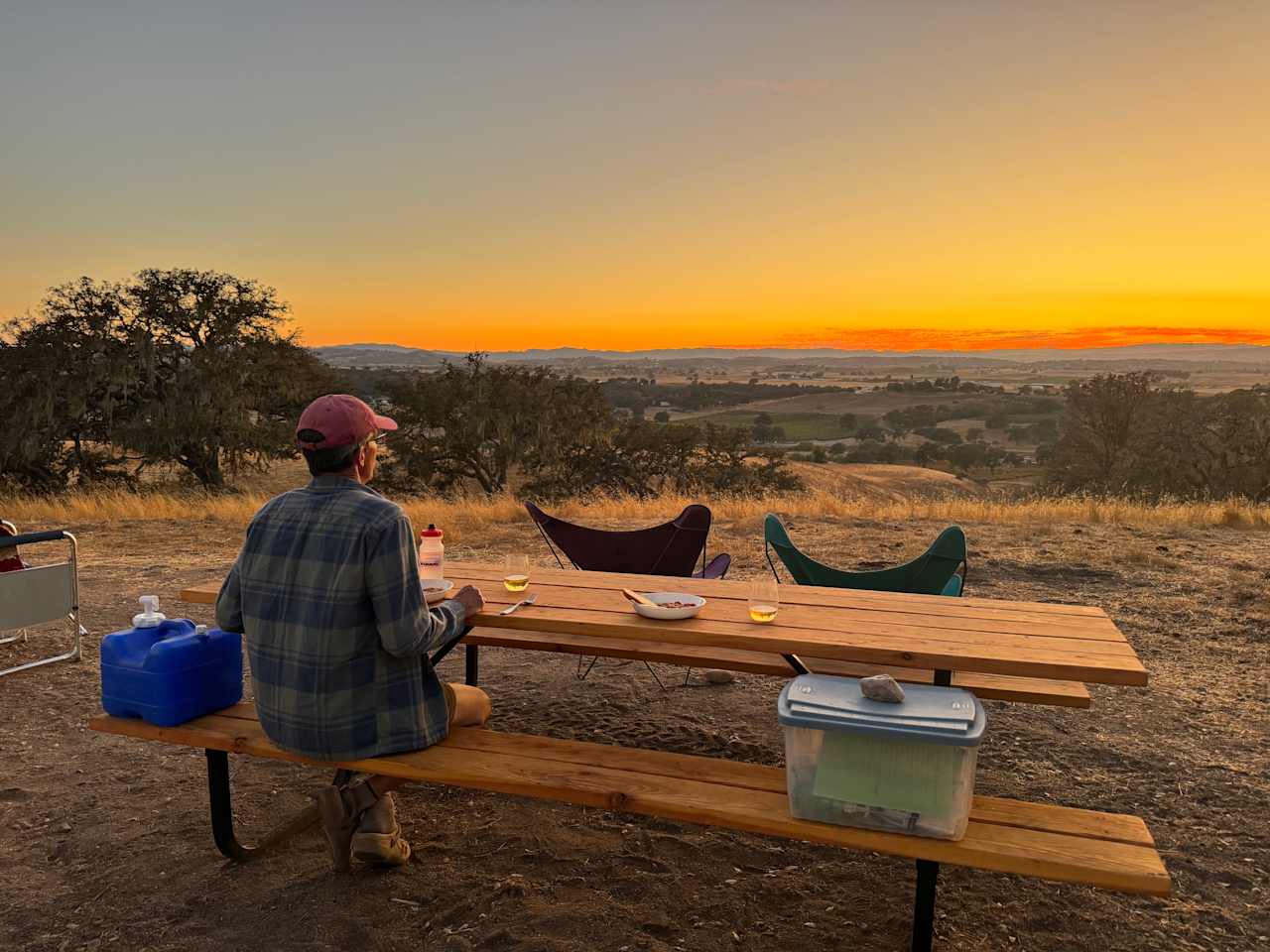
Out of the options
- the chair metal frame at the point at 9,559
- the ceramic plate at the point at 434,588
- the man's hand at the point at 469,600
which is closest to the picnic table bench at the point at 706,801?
the man's hand at the point at 469,600

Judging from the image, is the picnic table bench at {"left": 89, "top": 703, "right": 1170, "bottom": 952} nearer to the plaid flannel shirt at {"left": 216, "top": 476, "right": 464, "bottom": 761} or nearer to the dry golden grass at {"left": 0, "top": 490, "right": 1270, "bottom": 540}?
the plaid flannel shirt at {"left": 216, "top": 476, "right": 464, "bottom": 761}

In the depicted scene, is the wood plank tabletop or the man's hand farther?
the man's hand

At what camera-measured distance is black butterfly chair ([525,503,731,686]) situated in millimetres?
4695

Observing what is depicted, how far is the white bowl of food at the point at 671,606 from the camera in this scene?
9.39 ft

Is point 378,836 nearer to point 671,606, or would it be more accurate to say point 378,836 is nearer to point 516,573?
point 516,573

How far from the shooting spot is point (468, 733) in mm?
2836

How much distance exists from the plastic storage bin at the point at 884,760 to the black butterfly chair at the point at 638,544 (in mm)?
2449

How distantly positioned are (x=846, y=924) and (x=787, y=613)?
945 mm

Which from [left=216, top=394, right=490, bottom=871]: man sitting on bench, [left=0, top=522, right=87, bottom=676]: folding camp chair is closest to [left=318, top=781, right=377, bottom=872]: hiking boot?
[left=216, top=394, right=490, bottom=871]: man sitting on bench

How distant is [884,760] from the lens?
214cm

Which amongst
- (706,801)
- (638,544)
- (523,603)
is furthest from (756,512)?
(706,801)

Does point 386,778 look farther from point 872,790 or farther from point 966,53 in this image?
point 966,53

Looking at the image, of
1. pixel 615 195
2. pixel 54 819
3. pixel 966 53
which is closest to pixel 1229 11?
pixel 966 53

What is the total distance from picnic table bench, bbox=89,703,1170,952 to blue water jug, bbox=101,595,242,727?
0.17ft
